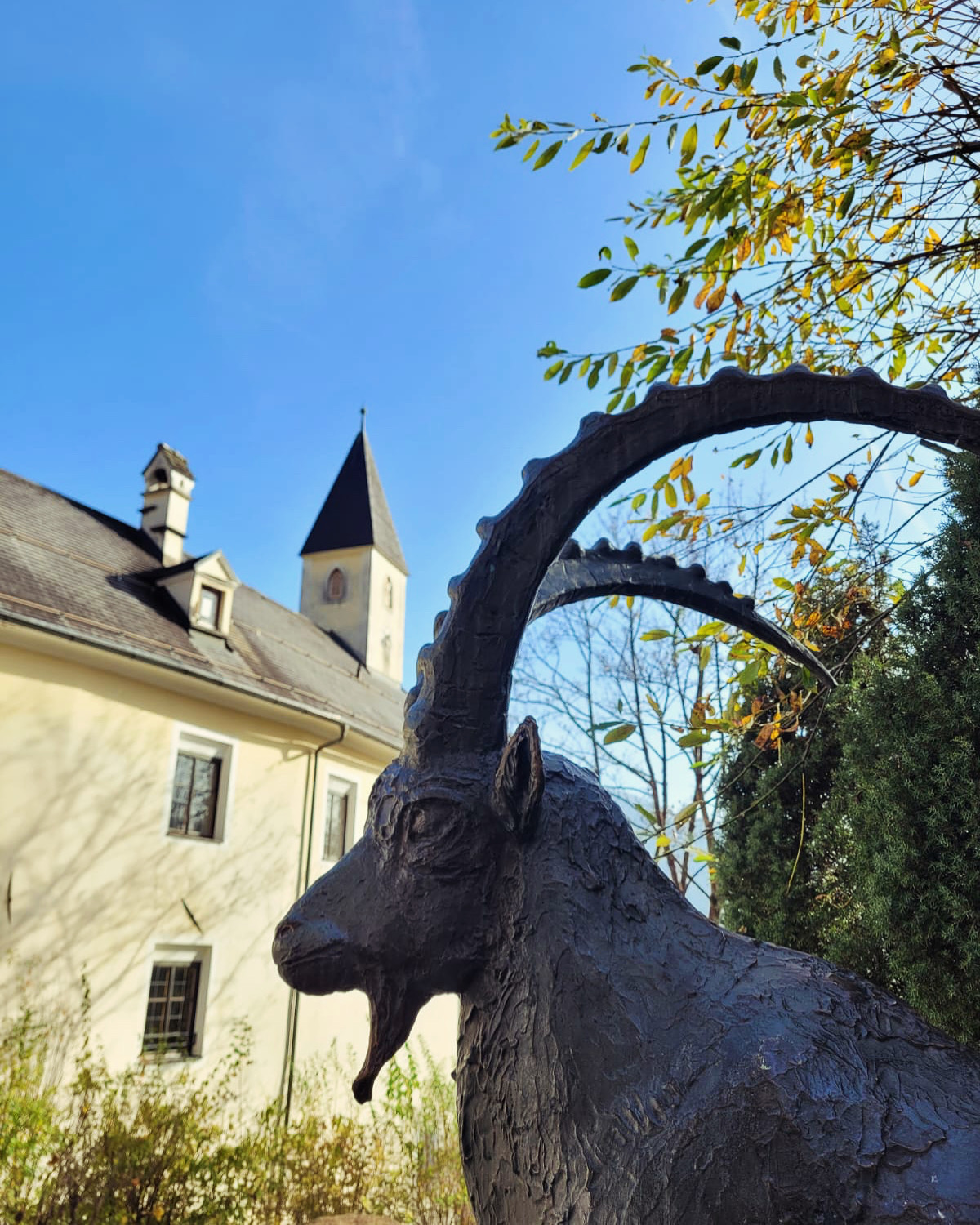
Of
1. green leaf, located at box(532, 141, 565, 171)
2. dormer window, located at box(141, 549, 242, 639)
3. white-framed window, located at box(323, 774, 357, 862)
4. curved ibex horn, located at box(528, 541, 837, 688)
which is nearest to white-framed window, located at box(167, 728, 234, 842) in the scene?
dormer window, located at box(141, 549, 242, 639)

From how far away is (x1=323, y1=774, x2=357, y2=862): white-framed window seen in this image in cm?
1819

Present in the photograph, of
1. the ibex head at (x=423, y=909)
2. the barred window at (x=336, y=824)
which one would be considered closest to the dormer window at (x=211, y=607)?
the barred window at (x=336, y=824)

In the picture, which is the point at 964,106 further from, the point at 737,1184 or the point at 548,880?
the point at 737,1184

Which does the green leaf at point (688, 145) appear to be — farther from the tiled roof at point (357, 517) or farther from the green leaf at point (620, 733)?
the tiled roof at point (357, 517)

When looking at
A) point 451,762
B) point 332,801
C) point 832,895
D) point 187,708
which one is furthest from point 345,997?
point 451,762

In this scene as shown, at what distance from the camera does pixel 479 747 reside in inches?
72.6

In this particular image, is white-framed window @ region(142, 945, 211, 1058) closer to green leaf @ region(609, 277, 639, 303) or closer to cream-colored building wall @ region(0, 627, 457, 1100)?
cream-colored building wall @ region(0, 627, 457, 1100)

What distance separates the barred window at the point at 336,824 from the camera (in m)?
18.2

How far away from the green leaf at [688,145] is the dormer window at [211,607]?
586 inches

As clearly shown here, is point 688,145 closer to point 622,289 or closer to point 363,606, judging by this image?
point 622,289

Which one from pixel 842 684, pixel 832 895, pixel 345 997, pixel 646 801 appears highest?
pixel 646 801

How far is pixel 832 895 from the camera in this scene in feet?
14.9

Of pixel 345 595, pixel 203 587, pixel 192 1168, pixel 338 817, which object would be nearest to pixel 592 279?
pixel 192 1168

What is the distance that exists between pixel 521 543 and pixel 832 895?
3.51m
